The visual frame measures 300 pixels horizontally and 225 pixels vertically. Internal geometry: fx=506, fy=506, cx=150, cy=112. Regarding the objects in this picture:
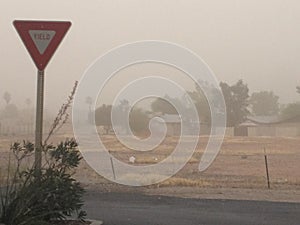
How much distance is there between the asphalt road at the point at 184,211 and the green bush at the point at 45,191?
244 cm

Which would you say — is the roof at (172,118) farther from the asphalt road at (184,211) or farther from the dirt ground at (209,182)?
the asphalt road at (184,211)

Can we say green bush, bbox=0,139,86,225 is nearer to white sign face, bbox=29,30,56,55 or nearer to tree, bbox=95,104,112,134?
white sign face, bbox=29,30,56,55

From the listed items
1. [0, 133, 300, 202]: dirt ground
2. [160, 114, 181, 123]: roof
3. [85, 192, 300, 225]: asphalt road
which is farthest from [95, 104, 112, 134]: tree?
[85, 192, 300, 225]: asphalt road

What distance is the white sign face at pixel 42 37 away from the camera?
292 inches

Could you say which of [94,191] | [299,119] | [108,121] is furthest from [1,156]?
[299,119]

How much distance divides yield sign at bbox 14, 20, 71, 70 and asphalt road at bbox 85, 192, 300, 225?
389 centimetres

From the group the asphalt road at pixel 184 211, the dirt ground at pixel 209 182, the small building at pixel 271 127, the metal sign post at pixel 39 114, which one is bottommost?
the asphalt road at pixel 184 211

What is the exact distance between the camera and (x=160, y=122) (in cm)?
2803

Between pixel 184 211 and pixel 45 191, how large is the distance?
543cm

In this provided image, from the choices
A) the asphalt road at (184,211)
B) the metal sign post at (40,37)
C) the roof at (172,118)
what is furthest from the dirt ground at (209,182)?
the metal sign post at (40,37)

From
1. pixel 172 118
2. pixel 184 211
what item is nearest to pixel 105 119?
pixel 172 118

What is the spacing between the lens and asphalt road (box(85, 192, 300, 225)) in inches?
404

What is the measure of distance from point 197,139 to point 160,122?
5698 mm

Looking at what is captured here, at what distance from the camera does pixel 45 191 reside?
286 inches
